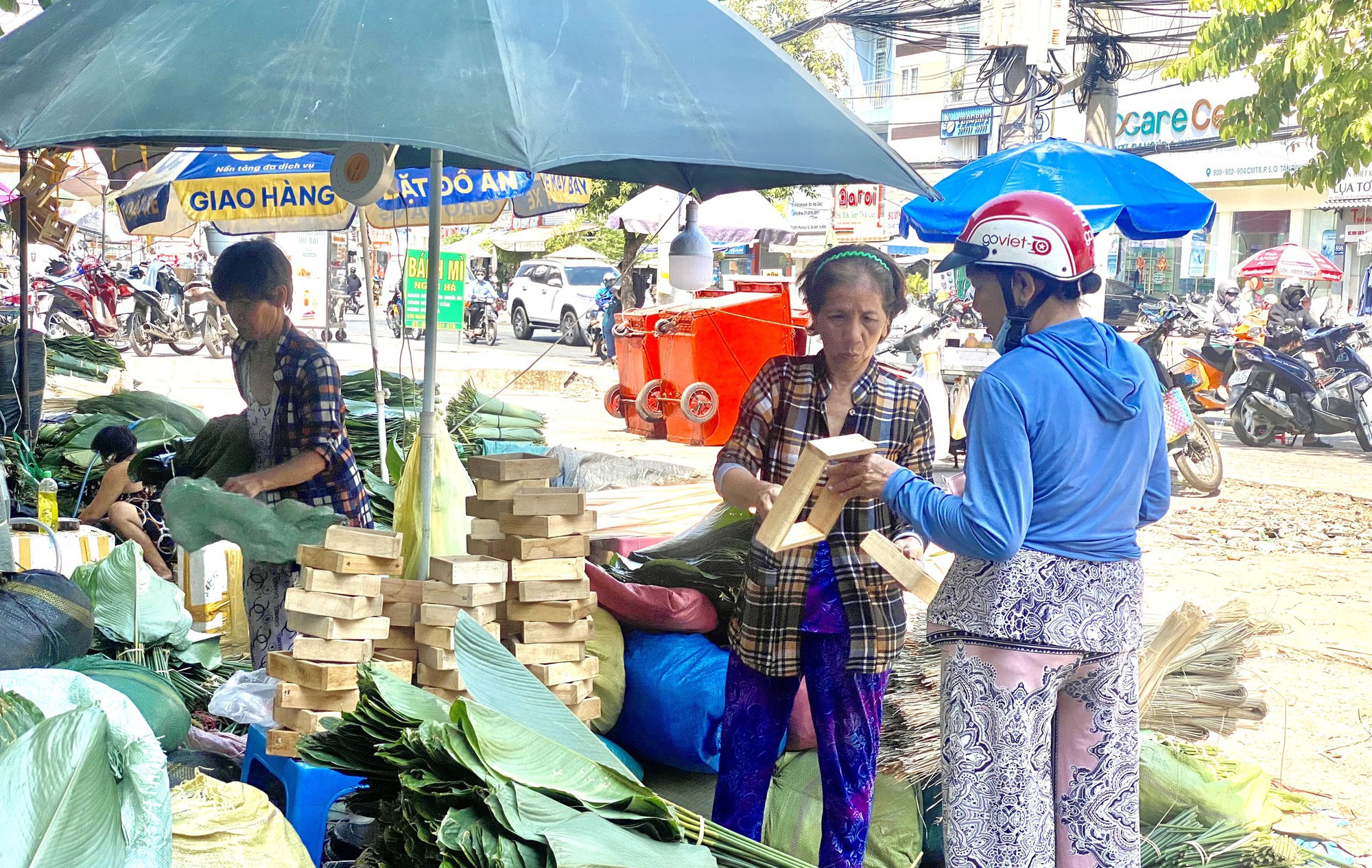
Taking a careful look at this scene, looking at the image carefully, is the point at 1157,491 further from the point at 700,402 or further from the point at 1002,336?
the point at 700,402

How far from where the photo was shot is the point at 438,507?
2.98 meters

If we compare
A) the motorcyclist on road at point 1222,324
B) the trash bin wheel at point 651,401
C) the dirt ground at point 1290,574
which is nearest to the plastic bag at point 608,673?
the dirt ground at point 1290,574

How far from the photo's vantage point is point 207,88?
84.8 inches

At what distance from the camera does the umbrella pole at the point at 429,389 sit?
9.25ft

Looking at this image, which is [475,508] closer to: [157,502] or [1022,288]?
[1022,288]

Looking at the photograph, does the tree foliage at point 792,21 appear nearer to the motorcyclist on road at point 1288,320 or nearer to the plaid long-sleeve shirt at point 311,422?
the motorcyclist on road at point 1288,320

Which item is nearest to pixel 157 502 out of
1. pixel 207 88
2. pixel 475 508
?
pixel 475 508

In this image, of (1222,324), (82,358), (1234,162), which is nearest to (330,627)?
(82,358)

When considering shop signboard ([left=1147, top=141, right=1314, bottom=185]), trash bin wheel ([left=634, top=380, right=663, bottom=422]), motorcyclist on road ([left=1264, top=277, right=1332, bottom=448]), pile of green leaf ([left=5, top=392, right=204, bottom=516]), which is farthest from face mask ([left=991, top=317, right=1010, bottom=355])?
shop signboard ([left=1147, top=141, right=1314, bottom=185])

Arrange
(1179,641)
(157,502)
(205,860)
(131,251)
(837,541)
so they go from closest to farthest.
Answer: (205,860), (837,541), (1179,641), (157,502), (131,251)

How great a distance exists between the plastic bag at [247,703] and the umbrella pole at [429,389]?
0.46m

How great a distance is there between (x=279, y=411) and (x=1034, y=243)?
6.88 ft

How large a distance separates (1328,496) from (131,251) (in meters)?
28.4

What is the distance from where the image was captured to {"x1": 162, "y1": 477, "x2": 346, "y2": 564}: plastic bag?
3023mm
